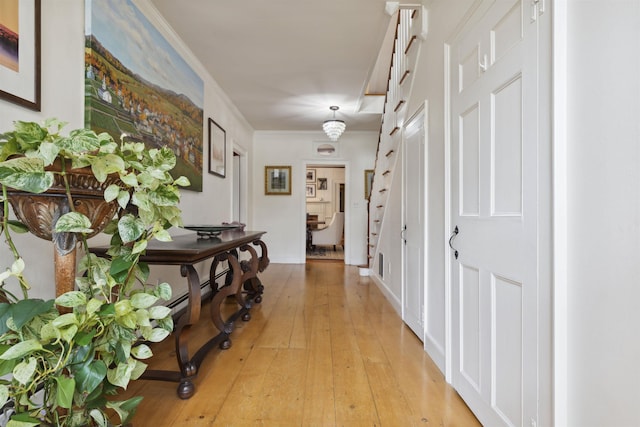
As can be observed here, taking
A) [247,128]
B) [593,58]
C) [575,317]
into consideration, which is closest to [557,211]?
[575,317]

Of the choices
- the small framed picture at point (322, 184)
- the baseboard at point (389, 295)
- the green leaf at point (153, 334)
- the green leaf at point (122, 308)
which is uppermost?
the small framed picture at point (322, 184)

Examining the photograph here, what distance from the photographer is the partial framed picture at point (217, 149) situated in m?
3.54

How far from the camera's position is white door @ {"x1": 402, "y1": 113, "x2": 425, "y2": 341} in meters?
2.23

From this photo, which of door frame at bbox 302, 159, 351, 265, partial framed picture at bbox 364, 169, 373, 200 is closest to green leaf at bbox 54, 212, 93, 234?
door frame at bbox 302, 159, 351, 265

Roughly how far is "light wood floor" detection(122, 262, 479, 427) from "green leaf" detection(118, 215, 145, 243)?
102 centimetres

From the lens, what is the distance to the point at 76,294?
2.53ft

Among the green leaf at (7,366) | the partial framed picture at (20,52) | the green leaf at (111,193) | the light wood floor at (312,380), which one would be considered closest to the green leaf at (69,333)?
the green leaf at (7,366)

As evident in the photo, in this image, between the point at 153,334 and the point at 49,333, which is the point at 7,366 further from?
the point at 153,334

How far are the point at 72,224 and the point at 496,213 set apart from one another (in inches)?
60.0

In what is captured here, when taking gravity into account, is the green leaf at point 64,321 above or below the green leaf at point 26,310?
below

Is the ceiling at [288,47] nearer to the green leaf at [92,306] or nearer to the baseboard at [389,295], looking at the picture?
the green leaf at [92,306]

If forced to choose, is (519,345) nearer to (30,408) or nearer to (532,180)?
(532,180)

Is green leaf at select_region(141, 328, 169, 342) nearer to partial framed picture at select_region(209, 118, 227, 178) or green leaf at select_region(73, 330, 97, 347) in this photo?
green leaf at select_region(73, 330, 97, 347)

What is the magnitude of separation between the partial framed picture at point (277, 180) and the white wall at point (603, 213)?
5.14m
